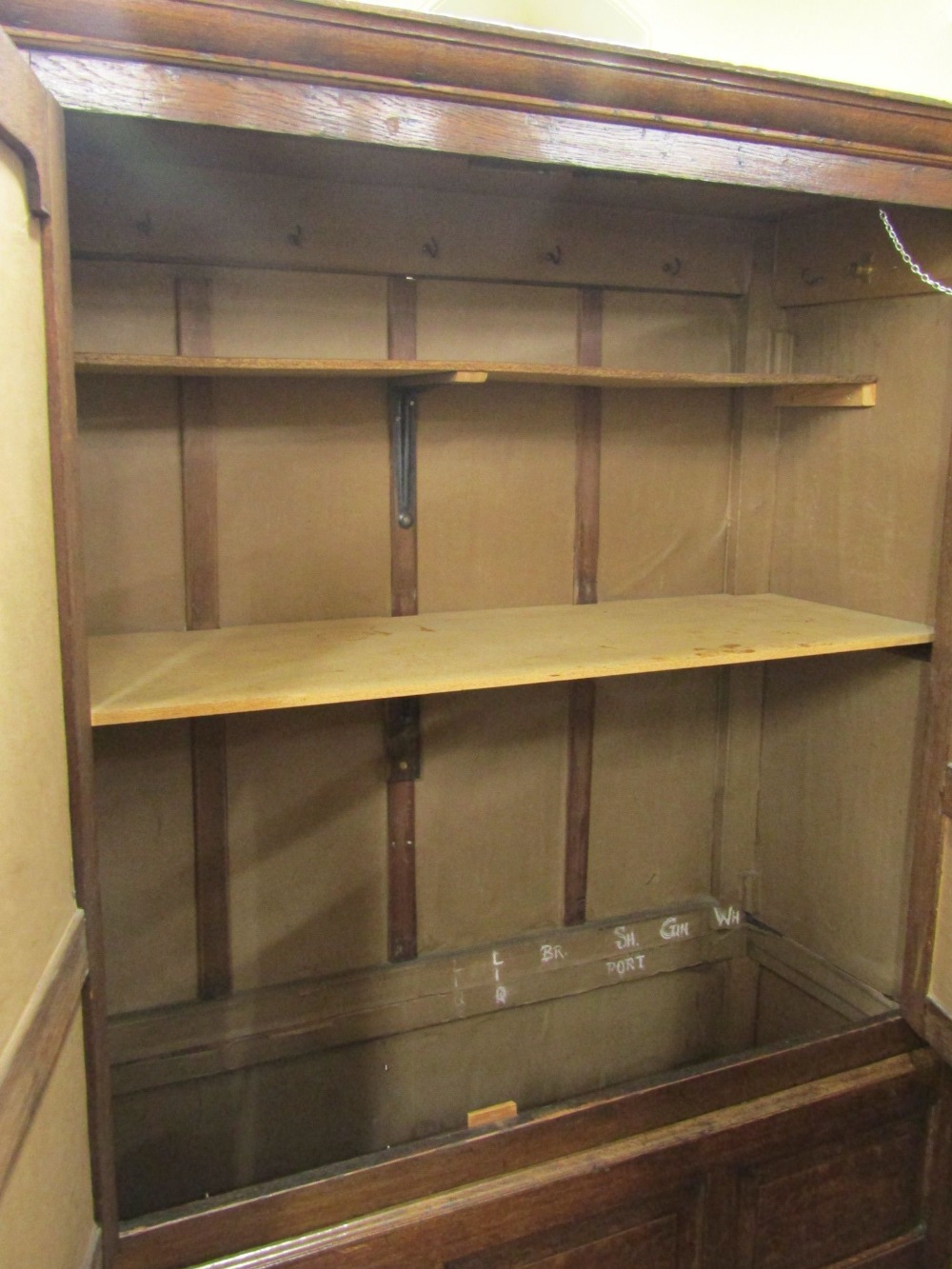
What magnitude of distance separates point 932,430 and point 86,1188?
6.04 feet

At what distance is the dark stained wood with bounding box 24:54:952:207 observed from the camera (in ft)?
3.87

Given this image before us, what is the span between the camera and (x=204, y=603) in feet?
6.32

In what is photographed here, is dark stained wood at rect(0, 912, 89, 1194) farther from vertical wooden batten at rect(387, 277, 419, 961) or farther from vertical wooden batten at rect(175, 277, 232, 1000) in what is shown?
vertical wooden batten at rect(387, 277, 419, 961)

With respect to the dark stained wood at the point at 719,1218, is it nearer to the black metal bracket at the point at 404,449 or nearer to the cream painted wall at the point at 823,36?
the black metal bracket at the point at 404,449

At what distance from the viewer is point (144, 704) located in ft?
4.58

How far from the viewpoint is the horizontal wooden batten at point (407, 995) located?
201cm

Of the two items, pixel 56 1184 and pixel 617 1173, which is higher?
pixel 56 1184

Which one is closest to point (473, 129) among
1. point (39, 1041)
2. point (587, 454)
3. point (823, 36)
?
point (587, 454)

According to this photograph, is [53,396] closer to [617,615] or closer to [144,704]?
[144,704]

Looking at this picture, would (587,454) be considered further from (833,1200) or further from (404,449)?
(833,1200)

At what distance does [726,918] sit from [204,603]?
4.77 ft

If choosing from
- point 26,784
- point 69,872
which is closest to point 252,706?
point 69,872

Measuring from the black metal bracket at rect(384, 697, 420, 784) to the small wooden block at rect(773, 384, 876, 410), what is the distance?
3.42 feet

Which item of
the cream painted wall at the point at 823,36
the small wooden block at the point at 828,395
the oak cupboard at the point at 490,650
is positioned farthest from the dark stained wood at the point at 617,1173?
the cream painted wall at the point at 823,36
